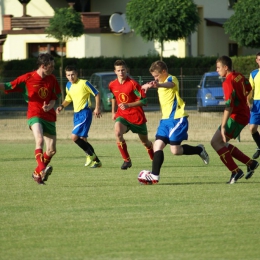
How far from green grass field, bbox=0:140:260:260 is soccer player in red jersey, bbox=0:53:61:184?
681 mm

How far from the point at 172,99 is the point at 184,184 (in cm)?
122

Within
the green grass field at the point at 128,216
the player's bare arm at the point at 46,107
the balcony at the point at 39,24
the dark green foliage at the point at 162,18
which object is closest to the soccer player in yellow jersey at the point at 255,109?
the green grass field at the point at 128,216

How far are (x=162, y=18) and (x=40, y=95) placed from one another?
1041 inches

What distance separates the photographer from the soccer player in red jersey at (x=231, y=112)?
1173cm

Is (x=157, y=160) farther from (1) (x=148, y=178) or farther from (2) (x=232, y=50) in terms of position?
(2) (x=232, y=50)

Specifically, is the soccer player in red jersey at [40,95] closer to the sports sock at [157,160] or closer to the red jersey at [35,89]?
the red jersey at [35,89]

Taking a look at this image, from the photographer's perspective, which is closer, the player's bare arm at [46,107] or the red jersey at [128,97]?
the player's bare arm at [46,107]

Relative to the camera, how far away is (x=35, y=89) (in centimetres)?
1247

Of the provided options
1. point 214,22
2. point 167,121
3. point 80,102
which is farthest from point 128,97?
point 214,22

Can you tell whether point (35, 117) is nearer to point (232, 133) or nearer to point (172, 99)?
point (172, 99)

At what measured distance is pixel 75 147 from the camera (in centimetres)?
2194

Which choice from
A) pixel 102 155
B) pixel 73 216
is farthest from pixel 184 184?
pixel 102 155

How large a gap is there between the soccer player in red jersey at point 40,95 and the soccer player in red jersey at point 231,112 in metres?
2.37

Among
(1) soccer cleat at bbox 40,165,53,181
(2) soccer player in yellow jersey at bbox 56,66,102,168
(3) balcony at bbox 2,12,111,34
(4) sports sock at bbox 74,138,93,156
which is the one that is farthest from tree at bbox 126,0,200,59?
(1) soccer cleat at bbox 40,165,53,181
